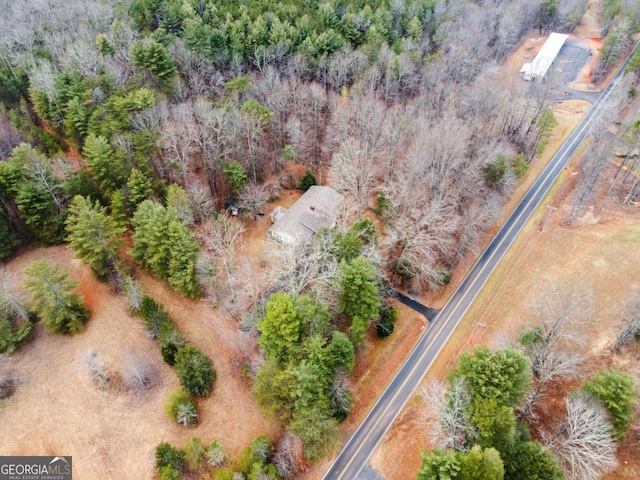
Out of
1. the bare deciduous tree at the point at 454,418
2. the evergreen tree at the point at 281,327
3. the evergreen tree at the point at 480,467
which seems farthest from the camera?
the evergreen tree at the point at 281,327

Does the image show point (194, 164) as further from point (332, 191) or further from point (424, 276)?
point (424, 276)

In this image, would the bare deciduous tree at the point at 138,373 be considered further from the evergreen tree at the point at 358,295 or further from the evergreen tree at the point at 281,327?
the evergreen tree at the point at 358,295

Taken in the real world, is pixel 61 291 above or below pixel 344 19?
below

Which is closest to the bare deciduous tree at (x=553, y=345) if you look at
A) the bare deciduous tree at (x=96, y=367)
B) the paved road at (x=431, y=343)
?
the paved road at (x=431, y=343)

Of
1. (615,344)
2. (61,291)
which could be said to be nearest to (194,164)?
(61,291)

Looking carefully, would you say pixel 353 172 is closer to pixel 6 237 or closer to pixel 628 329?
pixel 628 329

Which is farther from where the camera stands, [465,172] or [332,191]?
[332,191]
